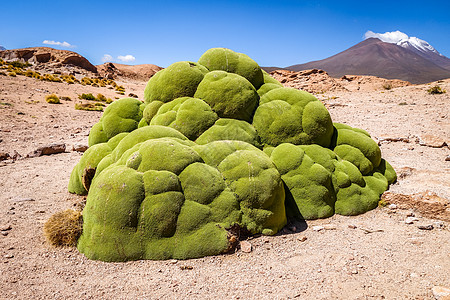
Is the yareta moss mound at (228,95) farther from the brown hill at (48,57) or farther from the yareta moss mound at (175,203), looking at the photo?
the brown hill at (48,57)

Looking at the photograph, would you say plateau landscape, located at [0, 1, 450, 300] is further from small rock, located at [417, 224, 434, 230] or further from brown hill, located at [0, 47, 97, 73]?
brown hill, located at [0, 47, 97, 73]

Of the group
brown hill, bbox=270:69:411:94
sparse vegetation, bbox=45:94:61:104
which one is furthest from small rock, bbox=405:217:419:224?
brown hill, bbox=270:69:411:94

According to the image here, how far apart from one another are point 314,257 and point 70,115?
1758 cm

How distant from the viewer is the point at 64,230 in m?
4.80

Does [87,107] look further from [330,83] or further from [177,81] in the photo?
[330,83]

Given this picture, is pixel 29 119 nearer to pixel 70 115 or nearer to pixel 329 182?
pixel 70 115

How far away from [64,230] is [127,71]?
58031mm

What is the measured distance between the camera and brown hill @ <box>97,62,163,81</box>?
1969 inches

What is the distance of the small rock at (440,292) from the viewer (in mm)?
3406

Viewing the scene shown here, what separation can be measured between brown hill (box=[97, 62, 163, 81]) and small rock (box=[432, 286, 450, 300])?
165 feet

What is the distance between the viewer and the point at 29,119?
50.8 feet

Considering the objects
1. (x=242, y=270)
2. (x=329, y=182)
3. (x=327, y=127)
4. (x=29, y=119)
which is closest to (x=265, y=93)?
(x=327, y=127)

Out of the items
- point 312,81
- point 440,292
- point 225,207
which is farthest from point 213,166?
point 312,81

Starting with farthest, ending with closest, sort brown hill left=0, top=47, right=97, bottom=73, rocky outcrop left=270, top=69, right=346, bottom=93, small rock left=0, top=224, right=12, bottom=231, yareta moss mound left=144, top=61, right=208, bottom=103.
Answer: brown hill left=0, top=47, right=97, bottom=73 → rocky outcrop left=270, top=69, right=346, bottom=93 → yareta moss mound left=144, top=61, right=208, bottom=103 → small rock left=0, top=224, right=12, bottom=231
